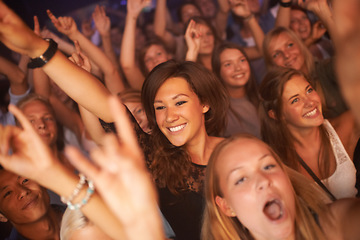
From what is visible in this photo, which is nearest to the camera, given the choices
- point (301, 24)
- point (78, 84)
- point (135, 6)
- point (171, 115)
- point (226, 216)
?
point (78, 84)

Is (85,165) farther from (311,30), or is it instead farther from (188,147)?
(311,30)

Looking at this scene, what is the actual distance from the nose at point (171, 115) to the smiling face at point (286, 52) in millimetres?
1387

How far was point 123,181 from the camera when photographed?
34.8 inches

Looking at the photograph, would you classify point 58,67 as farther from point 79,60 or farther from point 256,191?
point 256,191

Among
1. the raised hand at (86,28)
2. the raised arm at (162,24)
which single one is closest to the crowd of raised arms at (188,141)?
the raised arm at (162,24)

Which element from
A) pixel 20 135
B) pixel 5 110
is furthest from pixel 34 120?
pixel 20 135

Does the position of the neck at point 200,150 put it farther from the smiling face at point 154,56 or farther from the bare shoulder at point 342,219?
the smiling face at point 154,56

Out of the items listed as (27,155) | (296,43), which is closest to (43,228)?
(27,155)

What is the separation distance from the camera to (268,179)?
1.29m

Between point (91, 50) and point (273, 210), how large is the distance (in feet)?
6.12

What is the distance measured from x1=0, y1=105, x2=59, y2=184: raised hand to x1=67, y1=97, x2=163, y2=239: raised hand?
0.19 m

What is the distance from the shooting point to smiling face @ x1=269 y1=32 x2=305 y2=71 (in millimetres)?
2689

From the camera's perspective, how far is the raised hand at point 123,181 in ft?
2.86

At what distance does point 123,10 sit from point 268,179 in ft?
11.9
